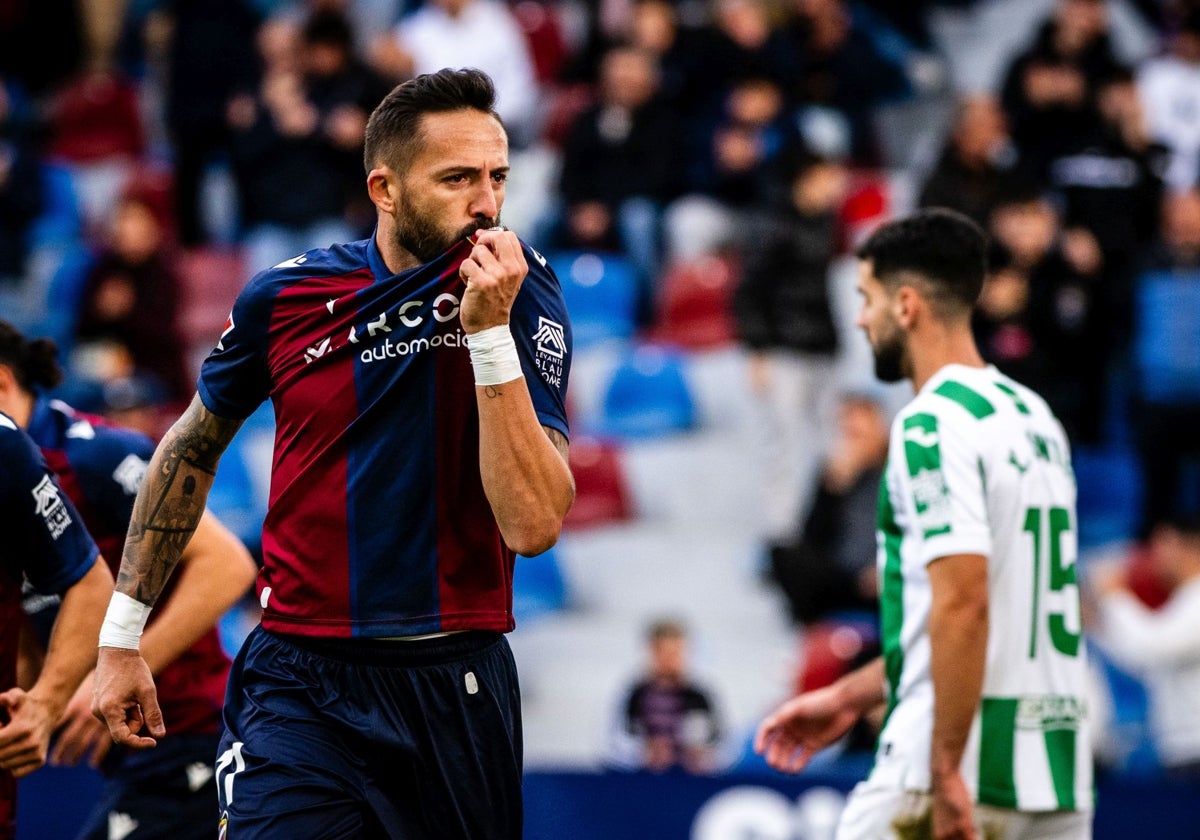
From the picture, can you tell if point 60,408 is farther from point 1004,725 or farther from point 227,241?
point 227,241

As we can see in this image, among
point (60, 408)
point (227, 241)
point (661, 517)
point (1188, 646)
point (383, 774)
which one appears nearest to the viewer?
point (383, 774)

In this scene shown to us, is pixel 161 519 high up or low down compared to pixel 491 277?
down

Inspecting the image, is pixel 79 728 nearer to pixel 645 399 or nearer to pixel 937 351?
pixel 937 351

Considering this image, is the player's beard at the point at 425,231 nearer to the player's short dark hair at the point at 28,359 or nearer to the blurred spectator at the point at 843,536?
the player's short dark hair at the point at 28,359

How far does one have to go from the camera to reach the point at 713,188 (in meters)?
13.2

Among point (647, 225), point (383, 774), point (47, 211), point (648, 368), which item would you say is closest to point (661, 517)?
point (648, 368)

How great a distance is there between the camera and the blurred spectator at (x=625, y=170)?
43.5 ft

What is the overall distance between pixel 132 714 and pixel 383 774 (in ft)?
2.23

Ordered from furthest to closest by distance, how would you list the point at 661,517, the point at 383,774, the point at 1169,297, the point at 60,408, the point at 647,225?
the point at 647,225 < the point at 661,517 < the point at 1169,297 < the point at 60,408 < the point at 383,774

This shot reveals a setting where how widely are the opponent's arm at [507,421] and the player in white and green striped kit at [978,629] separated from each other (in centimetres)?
123

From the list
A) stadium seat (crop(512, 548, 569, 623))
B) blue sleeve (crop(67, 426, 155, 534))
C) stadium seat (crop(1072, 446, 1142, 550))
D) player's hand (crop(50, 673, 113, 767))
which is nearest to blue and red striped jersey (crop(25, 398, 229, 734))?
blue sleeve (crop(67, 426, 155, 534))

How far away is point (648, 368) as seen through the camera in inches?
488

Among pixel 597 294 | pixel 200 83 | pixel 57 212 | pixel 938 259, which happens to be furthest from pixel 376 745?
pixel 57 212

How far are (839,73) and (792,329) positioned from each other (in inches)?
134
